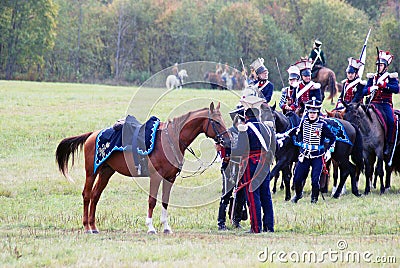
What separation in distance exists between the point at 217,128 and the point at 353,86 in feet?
20.0

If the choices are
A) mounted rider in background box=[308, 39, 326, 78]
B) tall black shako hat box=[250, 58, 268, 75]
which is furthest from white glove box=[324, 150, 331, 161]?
mounted rider in background box=[308, 39, 326, 78]

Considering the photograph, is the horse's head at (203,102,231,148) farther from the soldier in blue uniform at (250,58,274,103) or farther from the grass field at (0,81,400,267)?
the soldier in blue uniform at (250,58,274,103)

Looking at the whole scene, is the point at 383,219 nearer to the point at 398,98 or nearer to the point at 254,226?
the point at 254,226

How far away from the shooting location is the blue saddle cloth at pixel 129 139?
10.5 metres

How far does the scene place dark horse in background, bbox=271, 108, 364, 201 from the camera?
13930mm

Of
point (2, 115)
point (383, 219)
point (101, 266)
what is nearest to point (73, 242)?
point (101, 266)

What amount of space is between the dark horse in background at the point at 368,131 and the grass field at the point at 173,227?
1.94 ft

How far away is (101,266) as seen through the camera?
7.64 metres

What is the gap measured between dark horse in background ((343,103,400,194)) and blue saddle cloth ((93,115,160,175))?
18.2ft

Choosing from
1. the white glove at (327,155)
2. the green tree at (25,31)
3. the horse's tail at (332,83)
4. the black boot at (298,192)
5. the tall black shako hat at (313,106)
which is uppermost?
the green tree at (25,31)

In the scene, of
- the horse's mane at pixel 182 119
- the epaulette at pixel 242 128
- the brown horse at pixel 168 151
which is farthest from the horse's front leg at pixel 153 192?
the epaulette at pixel 242 128

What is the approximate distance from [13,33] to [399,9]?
37135 millimetres

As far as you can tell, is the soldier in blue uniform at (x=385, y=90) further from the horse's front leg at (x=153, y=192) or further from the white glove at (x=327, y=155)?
the horse's front leg at (x=153, y=192)

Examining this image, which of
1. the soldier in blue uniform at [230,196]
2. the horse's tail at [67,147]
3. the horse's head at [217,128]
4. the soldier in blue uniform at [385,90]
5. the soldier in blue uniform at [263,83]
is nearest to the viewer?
the horse's head at [217,128]
